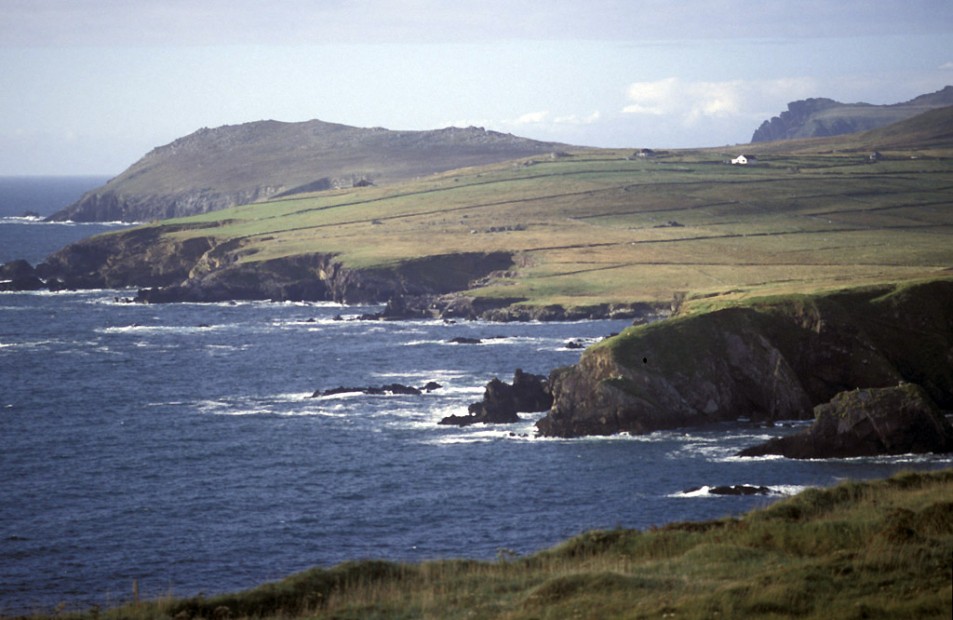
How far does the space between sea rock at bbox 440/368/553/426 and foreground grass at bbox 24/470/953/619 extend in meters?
47.6

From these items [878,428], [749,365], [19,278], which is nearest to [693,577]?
[878,428]

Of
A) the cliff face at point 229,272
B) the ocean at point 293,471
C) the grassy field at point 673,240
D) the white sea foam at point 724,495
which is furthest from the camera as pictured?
the cliff face at point 229,272

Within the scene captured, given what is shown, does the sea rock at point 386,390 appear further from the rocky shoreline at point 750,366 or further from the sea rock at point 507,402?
the rocky shoreline at point 750,366

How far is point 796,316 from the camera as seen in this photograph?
85875 mm

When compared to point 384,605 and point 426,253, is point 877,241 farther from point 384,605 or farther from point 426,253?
point 384,605

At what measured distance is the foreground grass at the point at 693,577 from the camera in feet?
82.3

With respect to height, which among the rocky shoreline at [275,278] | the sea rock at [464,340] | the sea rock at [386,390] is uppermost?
the rocky shoreline at [275,278]

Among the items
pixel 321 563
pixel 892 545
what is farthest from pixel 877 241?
pixel 892 545

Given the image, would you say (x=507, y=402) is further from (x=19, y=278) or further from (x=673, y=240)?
(x=19, y=278)

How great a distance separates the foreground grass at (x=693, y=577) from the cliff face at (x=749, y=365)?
136ft

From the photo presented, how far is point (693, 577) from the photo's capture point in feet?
92.5

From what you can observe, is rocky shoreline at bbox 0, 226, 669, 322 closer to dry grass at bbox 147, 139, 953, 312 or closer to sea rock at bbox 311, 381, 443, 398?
dry grass at bbox 147, 139, 953, 312

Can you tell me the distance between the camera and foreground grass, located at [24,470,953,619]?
82.3ft

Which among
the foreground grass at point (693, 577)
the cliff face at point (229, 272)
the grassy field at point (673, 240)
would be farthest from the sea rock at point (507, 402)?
the cliff face at point (229, 272)
